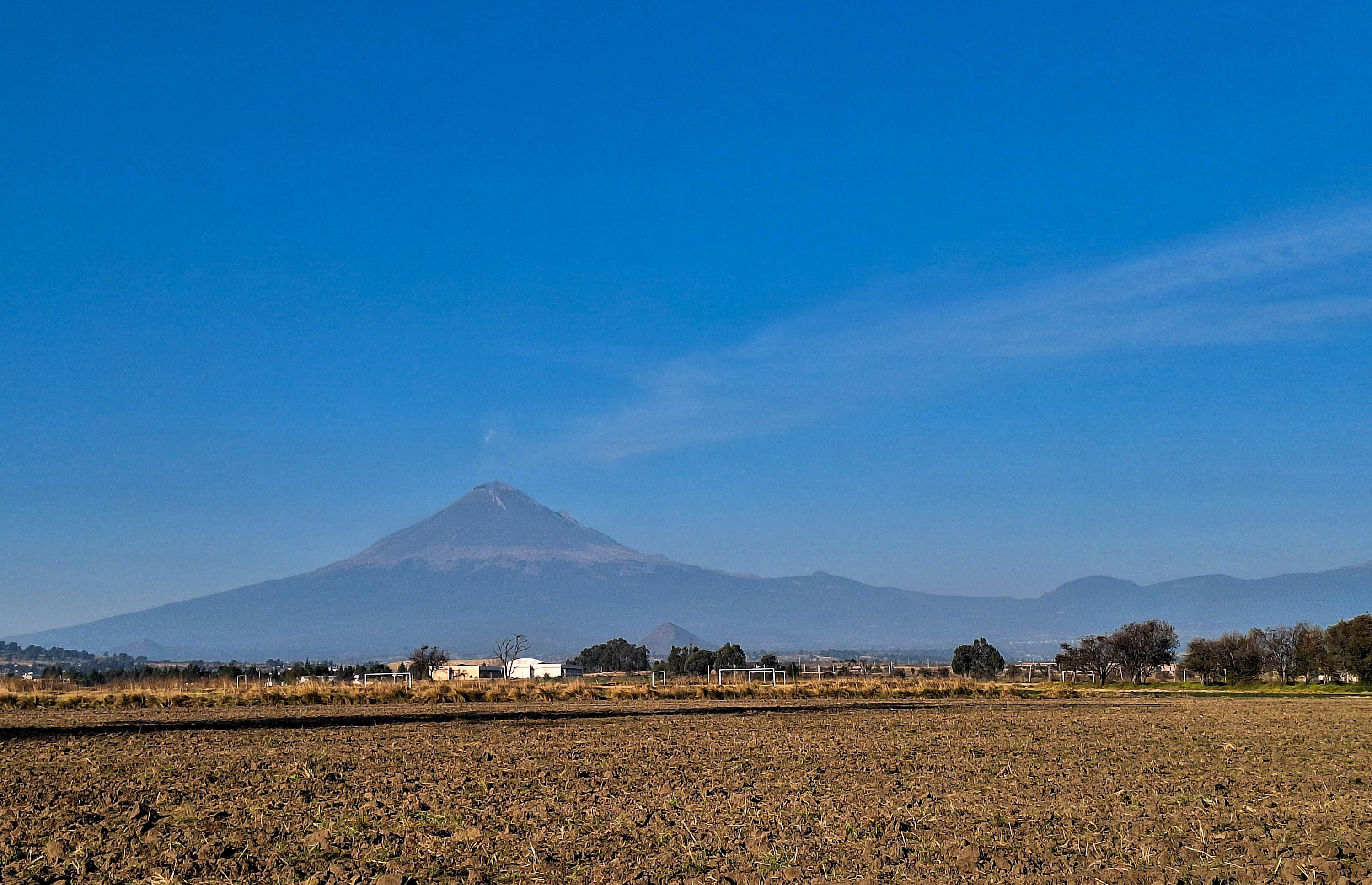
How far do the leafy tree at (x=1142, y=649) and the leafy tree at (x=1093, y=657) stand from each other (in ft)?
1.82

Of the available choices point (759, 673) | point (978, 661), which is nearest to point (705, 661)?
point (759, 673)

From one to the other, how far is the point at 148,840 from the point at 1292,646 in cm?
9774

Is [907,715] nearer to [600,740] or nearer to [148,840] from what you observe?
[600,740]

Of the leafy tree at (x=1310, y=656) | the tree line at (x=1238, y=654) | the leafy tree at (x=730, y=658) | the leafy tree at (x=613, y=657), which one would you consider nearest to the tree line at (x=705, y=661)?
the leafy tree at (x=730, y=658)

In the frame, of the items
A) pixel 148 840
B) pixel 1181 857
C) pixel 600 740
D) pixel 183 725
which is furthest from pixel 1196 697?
pixel 148 840

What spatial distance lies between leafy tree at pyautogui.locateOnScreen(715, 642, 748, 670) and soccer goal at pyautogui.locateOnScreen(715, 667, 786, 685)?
12.6 meters

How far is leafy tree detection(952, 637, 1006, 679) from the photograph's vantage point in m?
107

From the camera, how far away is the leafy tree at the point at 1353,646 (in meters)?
75.6

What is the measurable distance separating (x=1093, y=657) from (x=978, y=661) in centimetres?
1505

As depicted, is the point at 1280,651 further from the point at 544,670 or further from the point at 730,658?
the point at 544,670

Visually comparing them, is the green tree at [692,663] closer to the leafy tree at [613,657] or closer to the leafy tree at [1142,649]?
the leafy tree at [613,657]

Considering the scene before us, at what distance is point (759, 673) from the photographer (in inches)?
3819

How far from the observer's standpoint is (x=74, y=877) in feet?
33.7

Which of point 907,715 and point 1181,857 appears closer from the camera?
point 1181,857
